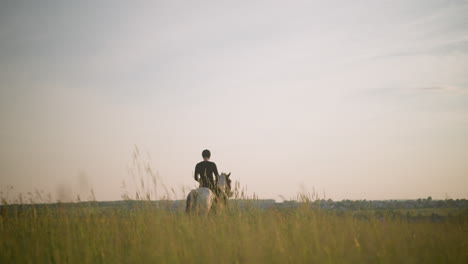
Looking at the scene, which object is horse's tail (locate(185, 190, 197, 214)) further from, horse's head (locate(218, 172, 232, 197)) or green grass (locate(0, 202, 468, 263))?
green grass (locate(0, 202, 468, 263))

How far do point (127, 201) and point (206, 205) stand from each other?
89.6 inches

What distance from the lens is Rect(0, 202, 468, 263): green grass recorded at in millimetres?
3996

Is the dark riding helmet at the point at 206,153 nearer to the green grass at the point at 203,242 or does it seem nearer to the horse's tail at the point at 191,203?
the horse's tail at the point at 191,203

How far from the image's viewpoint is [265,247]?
4.18 metres

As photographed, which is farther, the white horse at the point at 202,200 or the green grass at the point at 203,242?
the white horse at the point at 202,200

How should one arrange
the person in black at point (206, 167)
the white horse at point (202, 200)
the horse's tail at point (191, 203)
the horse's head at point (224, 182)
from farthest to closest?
the person in black at point (206, 167) → the horse's head at point (224, 182) → the horse's tail at point (191, 203) → the white horse at point (202, 200)

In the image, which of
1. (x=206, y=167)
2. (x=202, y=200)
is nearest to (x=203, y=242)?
(x=202, y=200)

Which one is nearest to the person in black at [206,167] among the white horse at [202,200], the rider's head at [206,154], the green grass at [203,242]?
the rider's head at [206,154]

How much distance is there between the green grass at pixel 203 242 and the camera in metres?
4.00

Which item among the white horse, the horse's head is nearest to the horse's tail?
the white horse

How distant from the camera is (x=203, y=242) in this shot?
178 inches

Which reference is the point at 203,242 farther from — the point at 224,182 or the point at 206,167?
the point at 206,167

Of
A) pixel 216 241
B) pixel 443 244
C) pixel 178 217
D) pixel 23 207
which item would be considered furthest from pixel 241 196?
pixel 23 207

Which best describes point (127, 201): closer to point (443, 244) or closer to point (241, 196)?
point (241, 196)
